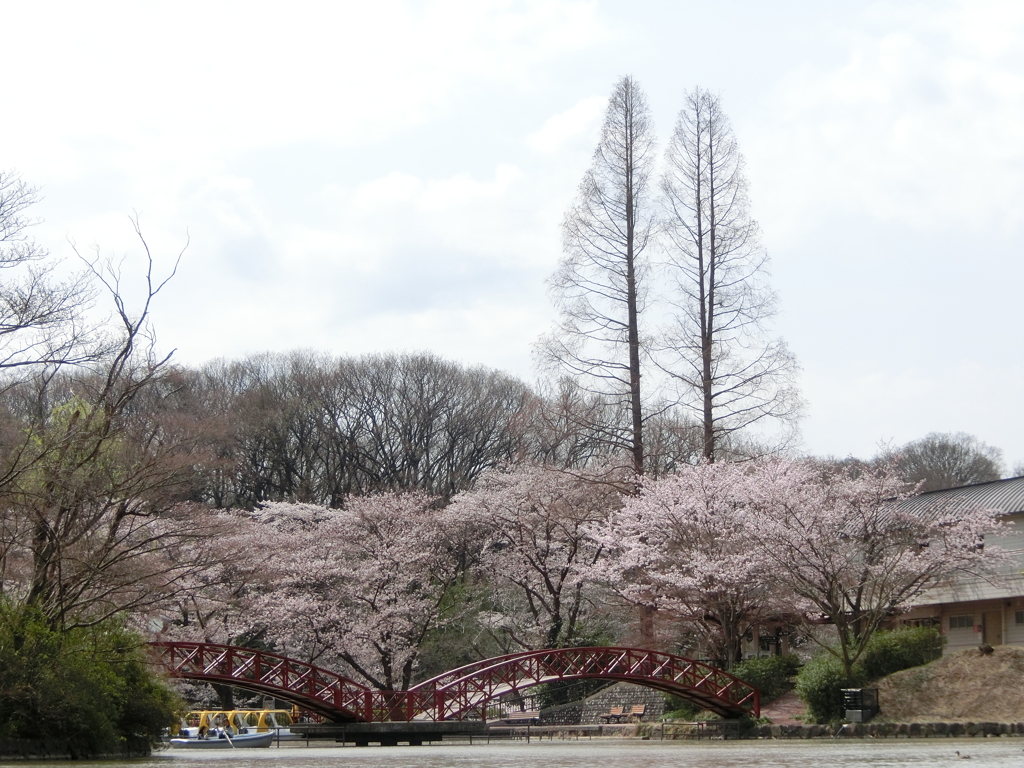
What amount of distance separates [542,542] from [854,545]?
1429 centimetres

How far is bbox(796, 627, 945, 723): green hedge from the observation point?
30422 millimetres

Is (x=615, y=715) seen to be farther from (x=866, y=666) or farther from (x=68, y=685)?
(x=68, y=685)

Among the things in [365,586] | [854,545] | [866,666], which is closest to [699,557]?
[854,545]

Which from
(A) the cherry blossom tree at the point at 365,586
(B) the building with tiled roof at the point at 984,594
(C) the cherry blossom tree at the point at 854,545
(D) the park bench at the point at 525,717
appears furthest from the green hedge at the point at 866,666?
(A) the cherry blossom tree at the point at 365,586

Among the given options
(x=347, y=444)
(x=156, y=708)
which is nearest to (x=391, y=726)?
(x=156, y=708)

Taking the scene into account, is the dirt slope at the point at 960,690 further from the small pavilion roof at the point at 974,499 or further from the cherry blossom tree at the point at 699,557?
the small pavilion roof at the point at 974,499

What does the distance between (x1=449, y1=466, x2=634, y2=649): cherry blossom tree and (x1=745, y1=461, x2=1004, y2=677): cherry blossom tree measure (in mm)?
7659

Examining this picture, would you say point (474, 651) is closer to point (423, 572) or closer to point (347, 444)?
point (423, 572)

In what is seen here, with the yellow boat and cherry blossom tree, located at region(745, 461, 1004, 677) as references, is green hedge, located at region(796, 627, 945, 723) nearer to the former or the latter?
cherry blossom tree, located at region(745, 461, 1004, 677)

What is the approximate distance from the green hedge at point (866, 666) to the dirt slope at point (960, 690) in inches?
26.0

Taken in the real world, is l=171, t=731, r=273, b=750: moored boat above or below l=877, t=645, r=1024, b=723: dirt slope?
below

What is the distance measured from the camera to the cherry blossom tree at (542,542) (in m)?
43.6

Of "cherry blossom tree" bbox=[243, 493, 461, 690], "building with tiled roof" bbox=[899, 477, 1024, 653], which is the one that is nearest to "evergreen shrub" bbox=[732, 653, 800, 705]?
"building with tiled roof" bbox=[899, 477, 1024, 653]

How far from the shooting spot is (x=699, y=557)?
3419cm
